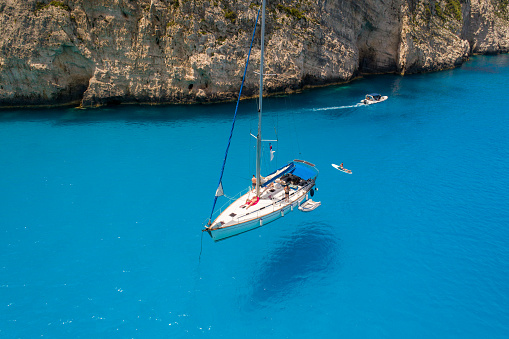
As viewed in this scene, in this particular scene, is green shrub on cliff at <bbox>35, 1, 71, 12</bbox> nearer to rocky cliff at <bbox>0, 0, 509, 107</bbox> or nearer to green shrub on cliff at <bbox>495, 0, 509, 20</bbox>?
rocky cliff at <bbox>0, 0, 509, 107</bbox>

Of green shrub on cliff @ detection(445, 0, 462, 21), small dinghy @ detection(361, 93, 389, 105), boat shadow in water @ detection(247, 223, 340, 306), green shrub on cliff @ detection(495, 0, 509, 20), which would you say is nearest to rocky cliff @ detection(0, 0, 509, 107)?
small dinghy @ detection(361, 93, 389, 105)

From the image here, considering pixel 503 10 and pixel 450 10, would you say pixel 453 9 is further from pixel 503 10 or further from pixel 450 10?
pixel 503 10

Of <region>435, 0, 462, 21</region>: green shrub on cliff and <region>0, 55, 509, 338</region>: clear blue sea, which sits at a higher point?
<region>435, 0, 462, 21</region>: green shrub on cliff

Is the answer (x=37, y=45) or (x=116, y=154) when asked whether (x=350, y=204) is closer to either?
(x=116, y=154)

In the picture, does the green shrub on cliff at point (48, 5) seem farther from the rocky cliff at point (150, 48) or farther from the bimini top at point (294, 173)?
the bimini top at point (294, 173)

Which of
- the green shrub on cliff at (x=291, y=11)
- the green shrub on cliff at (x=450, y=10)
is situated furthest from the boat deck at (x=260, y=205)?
the green shrub on cliff at (x=450, y=10)

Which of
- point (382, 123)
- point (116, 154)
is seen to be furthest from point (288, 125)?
point (116, 154)
